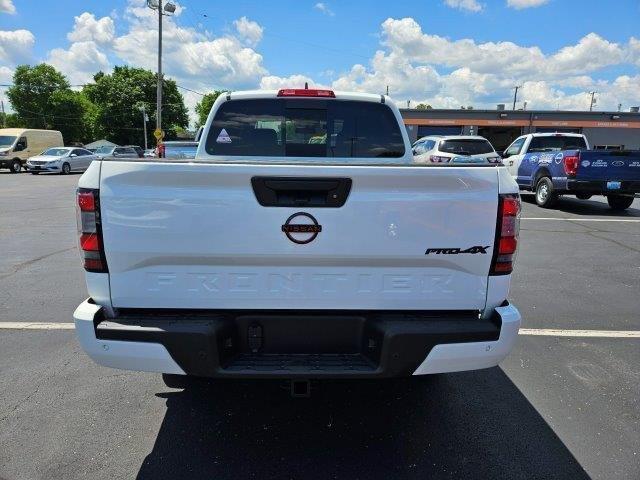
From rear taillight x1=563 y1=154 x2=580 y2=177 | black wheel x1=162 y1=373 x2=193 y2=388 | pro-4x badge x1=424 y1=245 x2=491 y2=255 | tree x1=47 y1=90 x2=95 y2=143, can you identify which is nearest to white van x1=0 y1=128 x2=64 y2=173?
rear taillight x1=563 y1=154 x2=580 y2=177

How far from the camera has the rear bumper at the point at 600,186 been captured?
38.5 feet

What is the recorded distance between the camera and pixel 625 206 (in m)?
13.1

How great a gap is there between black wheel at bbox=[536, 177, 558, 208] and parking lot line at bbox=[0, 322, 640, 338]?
9017 millimetres

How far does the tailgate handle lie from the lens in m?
2.28

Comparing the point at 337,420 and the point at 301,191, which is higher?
the point at 301,191

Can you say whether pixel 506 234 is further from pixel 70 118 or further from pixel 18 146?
pixel 70 118

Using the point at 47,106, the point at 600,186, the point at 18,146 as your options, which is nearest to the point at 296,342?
the point at 600,186

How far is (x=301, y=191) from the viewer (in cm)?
232

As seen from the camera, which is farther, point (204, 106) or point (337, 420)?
point (204, 106)

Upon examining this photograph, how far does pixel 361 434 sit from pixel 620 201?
1320cm

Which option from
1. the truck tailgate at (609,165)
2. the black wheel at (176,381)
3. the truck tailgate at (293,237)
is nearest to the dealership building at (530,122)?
the truck tailgate at (609,165)

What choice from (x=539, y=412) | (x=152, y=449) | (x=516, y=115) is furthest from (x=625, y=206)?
(x=516, y=115)

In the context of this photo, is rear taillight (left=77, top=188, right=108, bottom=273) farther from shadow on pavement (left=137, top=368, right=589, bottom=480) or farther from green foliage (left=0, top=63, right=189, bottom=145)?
green foliage (left=0, top=63, right=189, bottom=145)

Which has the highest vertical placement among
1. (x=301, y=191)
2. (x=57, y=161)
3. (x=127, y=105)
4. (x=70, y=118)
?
(x=127, y=105)
